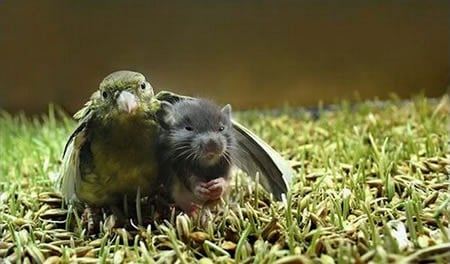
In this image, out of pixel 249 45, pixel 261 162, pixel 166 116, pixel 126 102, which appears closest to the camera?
pixel 126 102

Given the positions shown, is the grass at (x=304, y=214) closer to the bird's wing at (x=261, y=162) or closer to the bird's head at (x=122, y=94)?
the bird's wing at (x=261, y=162)

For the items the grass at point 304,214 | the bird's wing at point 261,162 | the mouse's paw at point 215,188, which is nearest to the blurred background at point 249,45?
the grass at point 304,214

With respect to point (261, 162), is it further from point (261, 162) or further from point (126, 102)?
point (126, 102)

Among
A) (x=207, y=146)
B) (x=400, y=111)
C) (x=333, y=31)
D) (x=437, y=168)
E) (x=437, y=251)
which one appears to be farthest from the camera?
(x=333, y=31)

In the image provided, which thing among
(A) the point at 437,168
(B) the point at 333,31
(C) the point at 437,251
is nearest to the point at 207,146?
(C) the point at 437,251

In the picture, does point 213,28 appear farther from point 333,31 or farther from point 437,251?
point 437,251

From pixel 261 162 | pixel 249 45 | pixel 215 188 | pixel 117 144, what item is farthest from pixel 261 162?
pixel 249 45

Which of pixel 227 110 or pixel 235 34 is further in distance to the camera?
pixel 235 34

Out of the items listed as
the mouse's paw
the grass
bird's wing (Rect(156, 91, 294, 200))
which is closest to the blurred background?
the grass
